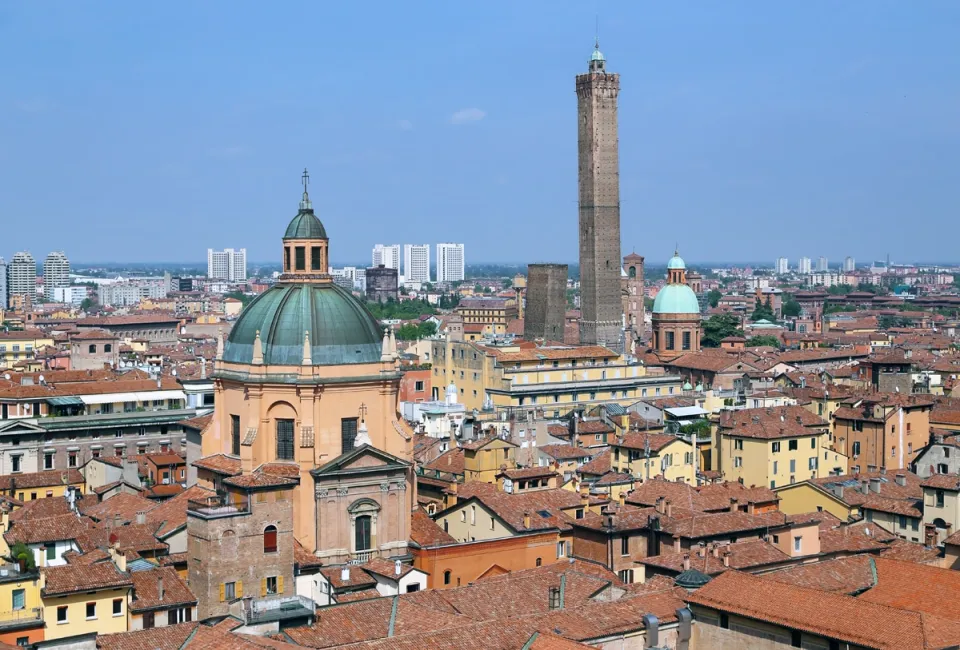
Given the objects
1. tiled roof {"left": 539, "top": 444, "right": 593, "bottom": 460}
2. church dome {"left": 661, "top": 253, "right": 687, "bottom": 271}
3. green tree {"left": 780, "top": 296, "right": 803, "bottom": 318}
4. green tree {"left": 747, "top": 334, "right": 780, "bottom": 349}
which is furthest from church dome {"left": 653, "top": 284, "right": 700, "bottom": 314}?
green tree {"left": 780, "top": 296, "right": 803, "bottom": 318}

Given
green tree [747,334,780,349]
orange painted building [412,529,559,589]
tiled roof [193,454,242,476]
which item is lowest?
orange painted building [412,529,559,589]

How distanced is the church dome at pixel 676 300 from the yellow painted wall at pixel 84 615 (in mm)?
59805

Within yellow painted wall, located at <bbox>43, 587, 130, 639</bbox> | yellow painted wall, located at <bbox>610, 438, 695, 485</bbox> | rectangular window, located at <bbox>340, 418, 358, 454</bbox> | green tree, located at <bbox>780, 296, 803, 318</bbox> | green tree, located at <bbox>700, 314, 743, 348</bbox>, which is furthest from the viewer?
green tree, located at <bbox>780, 296, 803, 318</bbox>

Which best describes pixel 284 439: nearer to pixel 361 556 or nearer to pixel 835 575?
pixel 361 556

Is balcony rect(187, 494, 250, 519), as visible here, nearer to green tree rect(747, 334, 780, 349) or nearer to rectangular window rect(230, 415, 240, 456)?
rectangular window rect(230, 415, 240, 456)

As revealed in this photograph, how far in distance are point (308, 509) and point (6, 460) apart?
16288mm

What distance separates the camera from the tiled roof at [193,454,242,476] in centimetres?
3716

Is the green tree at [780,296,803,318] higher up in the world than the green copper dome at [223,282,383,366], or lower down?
lower down

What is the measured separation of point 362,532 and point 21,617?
9.54 metres

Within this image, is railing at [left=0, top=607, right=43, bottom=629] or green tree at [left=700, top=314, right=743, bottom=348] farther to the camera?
green tree at [left=700, top=314, right=743, bottom=348]

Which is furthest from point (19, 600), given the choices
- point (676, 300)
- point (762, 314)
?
point (762, 314)

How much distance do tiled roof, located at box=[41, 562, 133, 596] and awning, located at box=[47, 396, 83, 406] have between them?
22764 mm

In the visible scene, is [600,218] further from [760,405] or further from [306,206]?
[306,206]

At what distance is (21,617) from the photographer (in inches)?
1130
